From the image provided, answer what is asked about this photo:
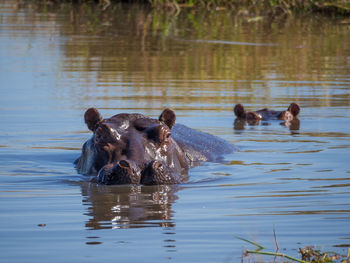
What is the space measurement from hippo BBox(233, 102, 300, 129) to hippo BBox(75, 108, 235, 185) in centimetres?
306

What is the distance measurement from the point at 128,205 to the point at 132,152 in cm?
62

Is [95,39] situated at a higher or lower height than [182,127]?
higher

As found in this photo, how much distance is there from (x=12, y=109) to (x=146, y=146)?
173 inches

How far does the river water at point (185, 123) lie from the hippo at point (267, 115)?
5.7 inches

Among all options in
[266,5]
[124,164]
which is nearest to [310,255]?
[124,164]

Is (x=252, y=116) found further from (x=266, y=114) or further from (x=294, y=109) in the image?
(x=294, y=109)

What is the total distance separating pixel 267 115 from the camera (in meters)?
10.5

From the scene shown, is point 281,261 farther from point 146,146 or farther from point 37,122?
point 37,122

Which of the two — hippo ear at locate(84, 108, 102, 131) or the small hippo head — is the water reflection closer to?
hippo ear at locate(84, 108, 102, 131)

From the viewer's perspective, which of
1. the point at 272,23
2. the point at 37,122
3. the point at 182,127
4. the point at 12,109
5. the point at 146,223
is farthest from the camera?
the point at 272,23

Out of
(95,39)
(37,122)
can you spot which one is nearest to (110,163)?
(37,122)

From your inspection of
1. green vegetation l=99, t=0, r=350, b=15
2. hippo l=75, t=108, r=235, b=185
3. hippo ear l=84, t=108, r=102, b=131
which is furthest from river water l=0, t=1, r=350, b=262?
green vegetation l=99, t=0, r=350, b=15

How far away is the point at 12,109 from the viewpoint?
10445 millimetres

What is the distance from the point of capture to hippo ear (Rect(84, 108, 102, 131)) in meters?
6.91
